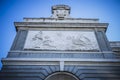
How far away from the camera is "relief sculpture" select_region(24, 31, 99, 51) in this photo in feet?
37.1

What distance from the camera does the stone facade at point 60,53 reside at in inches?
374

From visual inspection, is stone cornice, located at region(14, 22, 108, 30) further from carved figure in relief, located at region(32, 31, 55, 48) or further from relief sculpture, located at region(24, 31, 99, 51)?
carved figure in relief, located at region(32, 31, 55, 48)

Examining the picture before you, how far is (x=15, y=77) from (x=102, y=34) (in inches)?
295

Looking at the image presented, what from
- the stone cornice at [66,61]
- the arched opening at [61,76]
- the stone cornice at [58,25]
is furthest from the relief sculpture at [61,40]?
the arched opening at [61,76]

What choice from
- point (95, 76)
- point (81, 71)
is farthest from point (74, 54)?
point (95, 76)

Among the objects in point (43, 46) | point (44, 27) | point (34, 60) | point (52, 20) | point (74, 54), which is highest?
point (52, 20)

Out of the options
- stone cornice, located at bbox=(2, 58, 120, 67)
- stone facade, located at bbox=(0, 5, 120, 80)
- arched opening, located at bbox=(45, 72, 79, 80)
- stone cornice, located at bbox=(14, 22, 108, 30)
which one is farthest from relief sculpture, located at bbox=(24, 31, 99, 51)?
arched opening, located at bbox=(45, 72, 79, 80)

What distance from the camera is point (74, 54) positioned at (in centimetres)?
1077

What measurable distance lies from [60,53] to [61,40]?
1452 millimetres

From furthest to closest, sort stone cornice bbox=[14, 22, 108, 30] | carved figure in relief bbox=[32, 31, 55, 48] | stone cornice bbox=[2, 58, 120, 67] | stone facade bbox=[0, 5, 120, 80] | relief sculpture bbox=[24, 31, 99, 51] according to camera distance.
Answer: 1. stone cornice bbox=[14, 22, 108, 30]
2. carved figure in relief bbox=[32, 31, 55, 48]
3. relief sculpture bbox=[24, 31, 99, 51]
4. stone cornice bbox=[2, 58, 120, 67]
5. stone facade bbox=[0, 5, 120, 80]

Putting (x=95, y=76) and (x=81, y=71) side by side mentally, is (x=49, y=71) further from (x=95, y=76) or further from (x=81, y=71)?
(x=95, y=76)

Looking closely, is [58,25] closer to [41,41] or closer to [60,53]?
[41,41]

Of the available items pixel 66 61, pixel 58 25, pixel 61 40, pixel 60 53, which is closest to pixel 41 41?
pixel 61 40

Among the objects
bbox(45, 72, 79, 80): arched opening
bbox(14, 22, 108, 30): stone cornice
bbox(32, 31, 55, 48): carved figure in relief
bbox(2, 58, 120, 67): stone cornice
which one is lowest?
bbox(45, 72, 79, 80): arched opening
